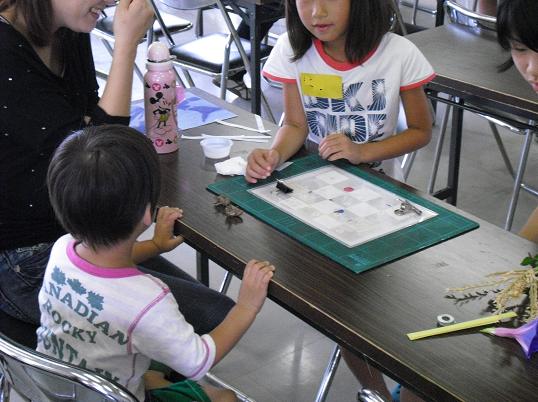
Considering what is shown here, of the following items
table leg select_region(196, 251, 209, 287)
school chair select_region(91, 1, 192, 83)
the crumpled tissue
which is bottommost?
table leg select_region(196, 251, 209, 287)

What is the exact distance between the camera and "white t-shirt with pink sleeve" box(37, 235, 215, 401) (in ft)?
4.33

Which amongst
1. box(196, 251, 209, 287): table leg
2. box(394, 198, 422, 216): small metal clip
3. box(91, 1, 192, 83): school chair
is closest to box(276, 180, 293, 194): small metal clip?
box(394, 198, 422, 216): small metal clip

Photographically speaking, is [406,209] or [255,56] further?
[255,56]

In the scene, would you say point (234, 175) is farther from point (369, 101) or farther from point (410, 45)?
point (410, 45)

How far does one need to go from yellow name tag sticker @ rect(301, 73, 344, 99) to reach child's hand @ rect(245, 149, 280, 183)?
0.98ft

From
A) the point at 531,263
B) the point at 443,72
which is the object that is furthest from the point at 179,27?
the point at 531,263

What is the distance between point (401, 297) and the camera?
1287mm

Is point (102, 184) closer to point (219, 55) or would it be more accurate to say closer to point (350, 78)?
point (350, 78)

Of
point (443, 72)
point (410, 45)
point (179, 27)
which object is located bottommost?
point (179, 27)

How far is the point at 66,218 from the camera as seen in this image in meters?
1.33

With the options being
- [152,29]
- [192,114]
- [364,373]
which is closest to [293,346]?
[364,373]

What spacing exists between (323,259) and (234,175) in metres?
0.41

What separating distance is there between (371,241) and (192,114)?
32.0 inches

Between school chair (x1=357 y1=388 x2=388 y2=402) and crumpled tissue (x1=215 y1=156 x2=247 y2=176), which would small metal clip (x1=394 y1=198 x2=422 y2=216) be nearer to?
crumpled tissue (x1=215 y1=156 x2=247 y2=176)
